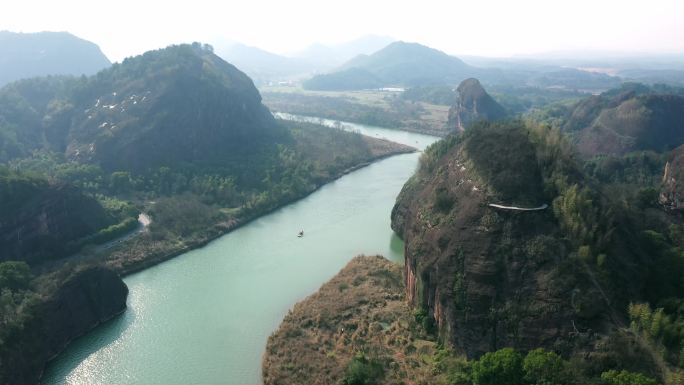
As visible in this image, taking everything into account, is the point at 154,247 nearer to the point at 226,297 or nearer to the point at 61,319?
the point at 226,297

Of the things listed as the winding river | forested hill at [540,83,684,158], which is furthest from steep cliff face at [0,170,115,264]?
forested hill at [540,83,684,158]

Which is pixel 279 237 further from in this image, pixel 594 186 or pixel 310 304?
pixel 594 186

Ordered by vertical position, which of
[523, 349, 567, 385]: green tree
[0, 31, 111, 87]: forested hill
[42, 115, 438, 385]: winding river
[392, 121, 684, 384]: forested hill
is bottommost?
[42, 115, 438, 385]: winding river

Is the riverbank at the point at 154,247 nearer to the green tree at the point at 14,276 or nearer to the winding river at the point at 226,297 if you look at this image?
the winding river at the point at 226,297

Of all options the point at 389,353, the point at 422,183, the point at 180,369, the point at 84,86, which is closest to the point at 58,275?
the point at 180,369

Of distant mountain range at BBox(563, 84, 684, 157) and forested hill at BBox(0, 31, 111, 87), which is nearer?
distant mountain range at BBox(563, 84, 684, 157)

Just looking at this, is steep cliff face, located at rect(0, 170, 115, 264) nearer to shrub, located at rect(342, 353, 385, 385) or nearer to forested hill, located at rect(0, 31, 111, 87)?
shrub, located at rect(342, 353, 385, 385)
